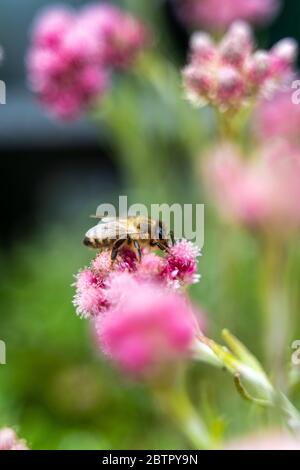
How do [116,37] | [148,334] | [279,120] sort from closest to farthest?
[148,334] < [279,120] < [116,37]

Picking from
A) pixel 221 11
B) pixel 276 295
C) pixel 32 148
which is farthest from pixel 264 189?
pixel 32 148

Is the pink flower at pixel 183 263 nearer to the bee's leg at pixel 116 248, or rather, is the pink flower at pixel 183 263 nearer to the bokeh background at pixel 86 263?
the bee's leg at pixel 116 248

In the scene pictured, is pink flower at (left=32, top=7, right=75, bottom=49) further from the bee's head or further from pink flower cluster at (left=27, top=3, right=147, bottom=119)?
the bee's head

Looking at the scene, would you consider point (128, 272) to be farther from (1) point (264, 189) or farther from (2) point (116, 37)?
(2) point (116, 37)

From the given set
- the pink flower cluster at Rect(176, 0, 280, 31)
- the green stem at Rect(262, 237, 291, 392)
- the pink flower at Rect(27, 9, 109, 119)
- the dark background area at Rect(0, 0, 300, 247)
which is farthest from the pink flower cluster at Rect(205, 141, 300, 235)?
the dark background area at Rect(0, 0, 300, 247)

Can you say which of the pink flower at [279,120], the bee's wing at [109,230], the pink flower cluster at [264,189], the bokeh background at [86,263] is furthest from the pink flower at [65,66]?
the bee's wing at [109,230]

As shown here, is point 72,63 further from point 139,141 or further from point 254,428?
point 254,428

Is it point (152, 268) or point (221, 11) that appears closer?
point (152, 268)
